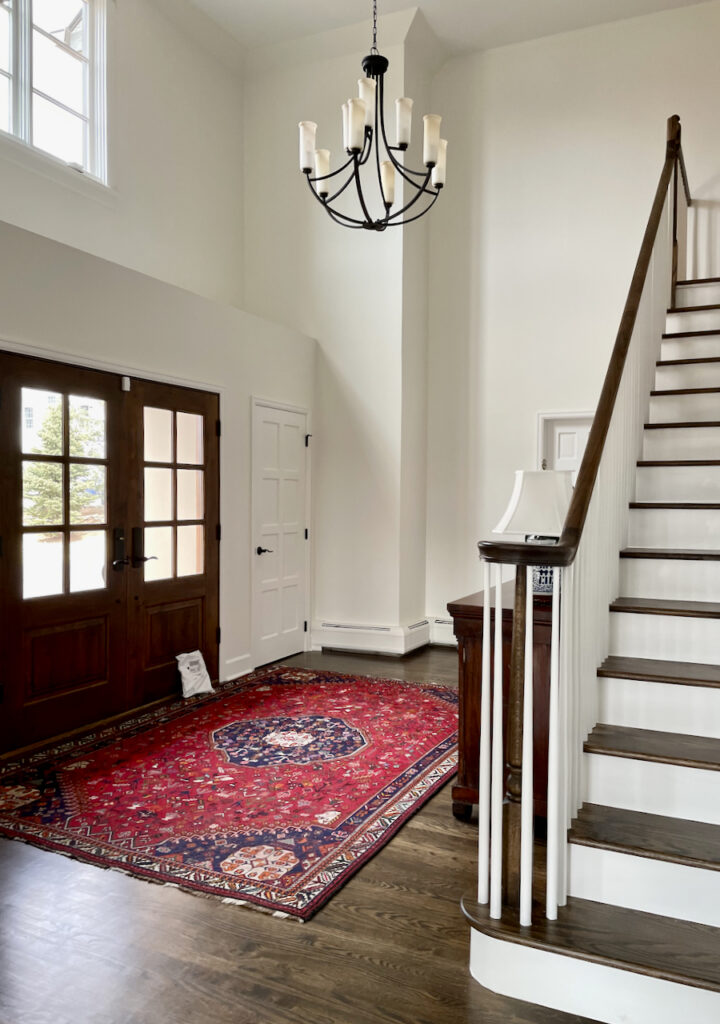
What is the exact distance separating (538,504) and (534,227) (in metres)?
4.17

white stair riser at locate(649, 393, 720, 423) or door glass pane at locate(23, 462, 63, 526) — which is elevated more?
white stair riser at locate(649, 393, 720, 423)

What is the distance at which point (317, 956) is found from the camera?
2.19m

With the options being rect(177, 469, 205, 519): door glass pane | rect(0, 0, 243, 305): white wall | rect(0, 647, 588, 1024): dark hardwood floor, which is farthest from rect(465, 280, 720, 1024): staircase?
rect(0, 0, 243, 305): white wall

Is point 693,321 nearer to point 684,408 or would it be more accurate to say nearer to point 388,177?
point 684,408

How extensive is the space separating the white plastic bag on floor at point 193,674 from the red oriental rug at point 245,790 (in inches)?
4.6

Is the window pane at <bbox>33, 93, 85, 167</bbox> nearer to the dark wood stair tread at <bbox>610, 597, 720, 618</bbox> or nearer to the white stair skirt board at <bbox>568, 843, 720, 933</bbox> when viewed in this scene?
the dark wood stair tread at <bbox>610, 597, 720, 618</bbox>

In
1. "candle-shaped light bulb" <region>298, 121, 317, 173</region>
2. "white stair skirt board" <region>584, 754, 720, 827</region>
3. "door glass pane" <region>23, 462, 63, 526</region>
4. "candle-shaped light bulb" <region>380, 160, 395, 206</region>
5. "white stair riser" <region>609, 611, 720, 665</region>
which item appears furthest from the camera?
"candle-shaped light bulb" <region>380, 160, 395, 206</region>

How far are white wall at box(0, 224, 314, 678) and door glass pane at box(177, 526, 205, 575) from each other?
0.73 feet

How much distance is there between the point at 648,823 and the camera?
218 cm

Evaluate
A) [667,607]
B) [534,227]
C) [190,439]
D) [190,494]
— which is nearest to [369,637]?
[190,494]

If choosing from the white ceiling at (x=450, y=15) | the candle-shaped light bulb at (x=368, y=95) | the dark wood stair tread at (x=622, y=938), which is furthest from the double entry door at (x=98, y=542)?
the white ceiling at (x=450, y=15)

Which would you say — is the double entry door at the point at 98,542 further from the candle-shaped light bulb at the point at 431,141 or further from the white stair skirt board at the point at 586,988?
the white stair skirt board at the point at 586,988

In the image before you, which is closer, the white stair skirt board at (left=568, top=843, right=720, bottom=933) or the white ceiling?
the white stair skirt board at (left=568, top=843, right=720, bottom=933)

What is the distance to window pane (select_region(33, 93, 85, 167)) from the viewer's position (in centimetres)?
502
